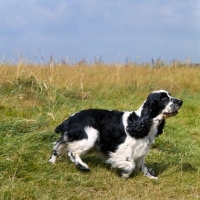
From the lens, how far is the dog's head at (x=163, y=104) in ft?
16.6

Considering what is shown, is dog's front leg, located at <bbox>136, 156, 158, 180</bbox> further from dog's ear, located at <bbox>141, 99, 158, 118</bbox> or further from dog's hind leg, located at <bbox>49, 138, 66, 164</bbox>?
dog's hind leg, located at <bbox>49, 138, 66, 164</bbox>

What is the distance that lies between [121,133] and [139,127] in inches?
10.7

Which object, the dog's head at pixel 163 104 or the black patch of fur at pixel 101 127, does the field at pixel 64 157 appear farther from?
the dog's head at pixel 163 104

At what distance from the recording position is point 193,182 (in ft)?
16.5

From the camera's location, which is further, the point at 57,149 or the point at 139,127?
the point at 57,149

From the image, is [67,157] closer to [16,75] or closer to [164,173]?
[164,173]

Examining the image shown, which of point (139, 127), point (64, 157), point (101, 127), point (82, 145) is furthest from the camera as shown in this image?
point (64, 157)

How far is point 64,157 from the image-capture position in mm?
5426

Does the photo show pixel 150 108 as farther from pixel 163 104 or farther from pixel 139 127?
pixel 139 127

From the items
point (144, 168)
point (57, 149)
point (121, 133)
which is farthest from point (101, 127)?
point (144, 168)

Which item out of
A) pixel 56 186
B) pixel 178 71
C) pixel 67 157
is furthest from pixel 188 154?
pixel 178 71

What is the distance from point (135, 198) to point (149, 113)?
114cm

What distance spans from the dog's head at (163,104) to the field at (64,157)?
80 centimetres

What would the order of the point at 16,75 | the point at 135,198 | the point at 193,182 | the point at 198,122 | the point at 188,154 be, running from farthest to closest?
the point at 16,75, the point at 198,122, the point at 188,154, the point at 193,182, the point at 135,198
